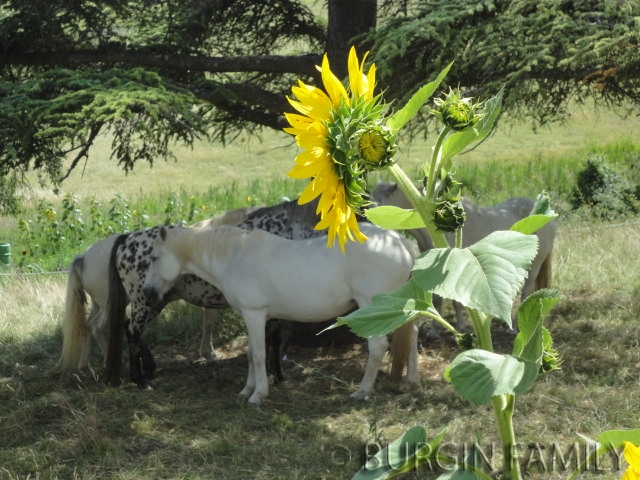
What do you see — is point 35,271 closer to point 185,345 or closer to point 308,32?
point 185,345

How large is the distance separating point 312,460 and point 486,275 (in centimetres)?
430

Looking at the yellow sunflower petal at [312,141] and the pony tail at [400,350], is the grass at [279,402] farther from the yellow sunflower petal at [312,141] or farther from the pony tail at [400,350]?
the yellow sunflower petal at [312,141]

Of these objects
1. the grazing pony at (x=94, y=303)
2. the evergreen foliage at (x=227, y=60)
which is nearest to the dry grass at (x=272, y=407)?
the grazing pony at (x=94, y=303)

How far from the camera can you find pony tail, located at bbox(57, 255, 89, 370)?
7.25 metres

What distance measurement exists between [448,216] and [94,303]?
6.92 m

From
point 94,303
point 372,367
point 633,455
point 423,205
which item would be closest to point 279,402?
point 372,367

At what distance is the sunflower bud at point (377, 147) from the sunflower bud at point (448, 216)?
4.0 inches

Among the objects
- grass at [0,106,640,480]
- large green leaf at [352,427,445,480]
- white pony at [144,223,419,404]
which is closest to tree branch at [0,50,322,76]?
white pony at [144,223,419,404]

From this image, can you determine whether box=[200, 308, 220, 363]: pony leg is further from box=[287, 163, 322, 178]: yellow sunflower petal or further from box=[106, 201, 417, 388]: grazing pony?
box=[287, 163, 322, 178]: yellow sunflower petal

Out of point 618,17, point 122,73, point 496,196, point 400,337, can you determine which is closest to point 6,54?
point 122,73

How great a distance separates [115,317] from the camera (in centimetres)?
715

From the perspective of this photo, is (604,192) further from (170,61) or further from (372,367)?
(372,367)

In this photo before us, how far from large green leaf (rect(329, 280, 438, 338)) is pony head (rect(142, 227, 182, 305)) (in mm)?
5802

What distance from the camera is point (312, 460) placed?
5.26 m
